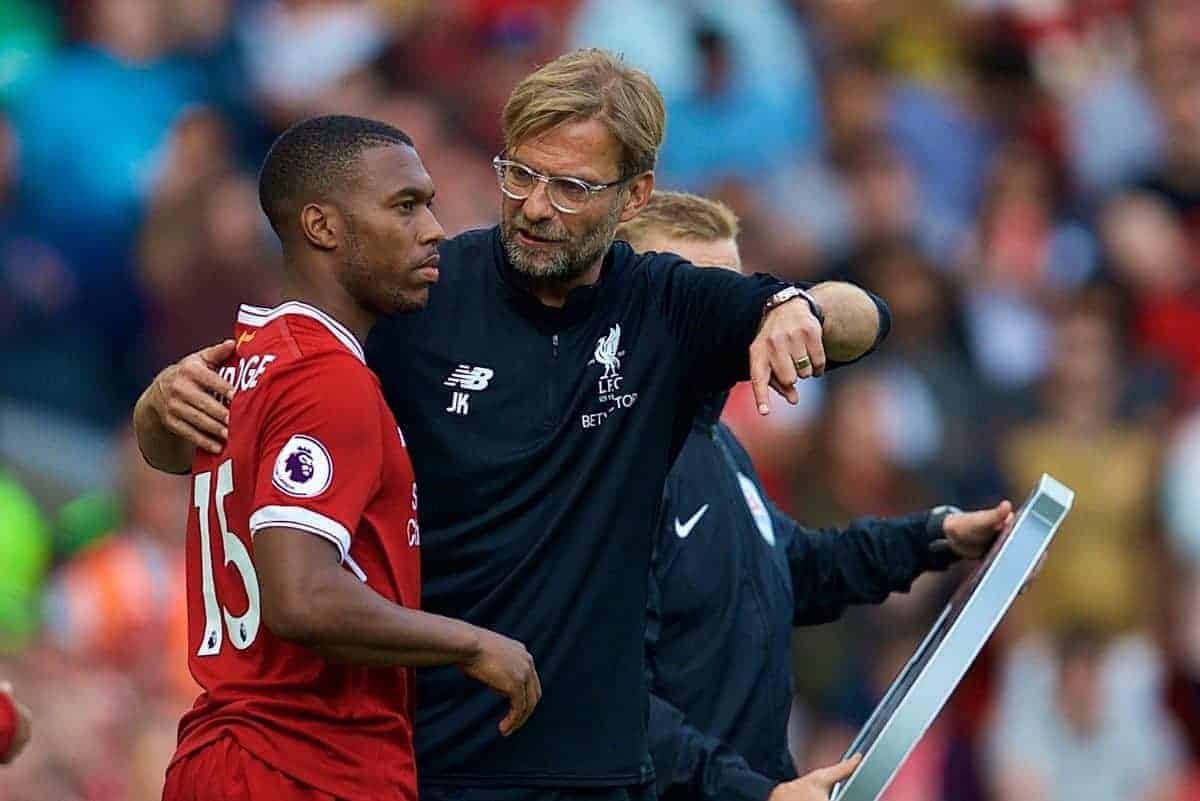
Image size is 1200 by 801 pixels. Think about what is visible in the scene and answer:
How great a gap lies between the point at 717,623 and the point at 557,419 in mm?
796

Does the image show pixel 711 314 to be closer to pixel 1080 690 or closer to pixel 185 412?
pixel 185 412

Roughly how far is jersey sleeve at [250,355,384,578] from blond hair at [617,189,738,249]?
1406mm

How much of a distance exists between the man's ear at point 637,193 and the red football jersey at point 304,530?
705 mm

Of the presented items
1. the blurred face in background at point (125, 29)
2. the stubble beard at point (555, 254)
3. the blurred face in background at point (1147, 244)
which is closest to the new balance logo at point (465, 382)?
the stubble beard at point (555, 254)

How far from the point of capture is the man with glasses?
4129 millimetres

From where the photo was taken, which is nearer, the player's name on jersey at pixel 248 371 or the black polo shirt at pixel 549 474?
the player's name on jersey at pixel 248 371

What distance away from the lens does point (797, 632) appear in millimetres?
8703

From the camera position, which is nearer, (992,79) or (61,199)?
(61,199)

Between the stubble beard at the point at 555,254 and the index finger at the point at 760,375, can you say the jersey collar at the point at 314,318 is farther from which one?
the index finger at the point at 760,375

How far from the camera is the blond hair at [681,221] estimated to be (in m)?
5.03

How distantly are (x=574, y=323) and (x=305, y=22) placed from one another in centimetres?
595

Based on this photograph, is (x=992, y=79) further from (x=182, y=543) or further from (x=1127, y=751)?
(x=182, y=543)

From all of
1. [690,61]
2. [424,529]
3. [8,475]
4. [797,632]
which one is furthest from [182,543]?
[424,529]

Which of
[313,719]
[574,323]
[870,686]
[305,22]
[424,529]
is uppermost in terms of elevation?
[305,22]
